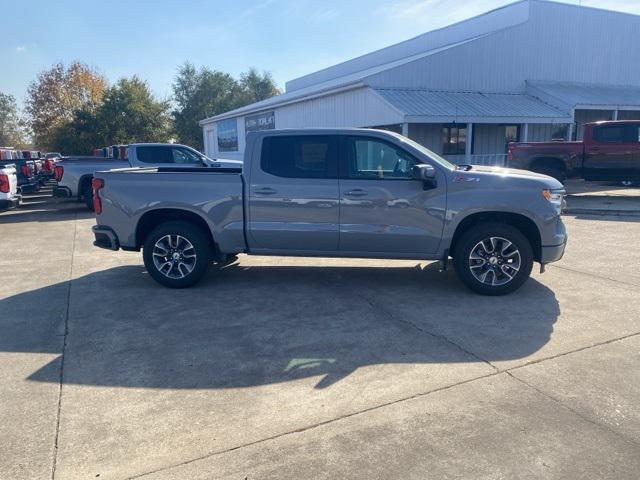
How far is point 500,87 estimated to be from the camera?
21406mm

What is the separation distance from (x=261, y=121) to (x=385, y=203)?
967 inches

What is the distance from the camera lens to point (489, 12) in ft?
83.2

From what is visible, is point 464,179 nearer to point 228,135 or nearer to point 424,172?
point 424,172

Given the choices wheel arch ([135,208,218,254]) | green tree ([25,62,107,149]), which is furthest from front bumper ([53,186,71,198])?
green tree ([25,62,107,149])

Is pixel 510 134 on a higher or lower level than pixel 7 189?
higher

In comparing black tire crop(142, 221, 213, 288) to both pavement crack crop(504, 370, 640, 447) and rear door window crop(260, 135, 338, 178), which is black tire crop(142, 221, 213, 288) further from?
pavement crack crop(504, 370, 640, 447)

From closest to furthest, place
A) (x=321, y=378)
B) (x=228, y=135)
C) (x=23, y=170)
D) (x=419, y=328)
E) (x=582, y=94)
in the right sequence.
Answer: (x=321, y=378)
(x=419, y=328)
(x=23, y=170)
(x=582, y=94)
(x=228, y=135)

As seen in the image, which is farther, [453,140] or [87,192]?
[453,140]

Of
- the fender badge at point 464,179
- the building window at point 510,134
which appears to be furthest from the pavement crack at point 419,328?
the building window at point 510,134

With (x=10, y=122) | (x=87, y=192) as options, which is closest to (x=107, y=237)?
(x=87, y=192)

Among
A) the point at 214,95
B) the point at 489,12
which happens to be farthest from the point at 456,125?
the point at 214,95

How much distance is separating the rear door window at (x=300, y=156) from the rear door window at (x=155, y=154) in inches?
360

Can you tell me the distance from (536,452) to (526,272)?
3157 mm

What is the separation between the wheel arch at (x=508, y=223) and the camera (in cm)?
571
